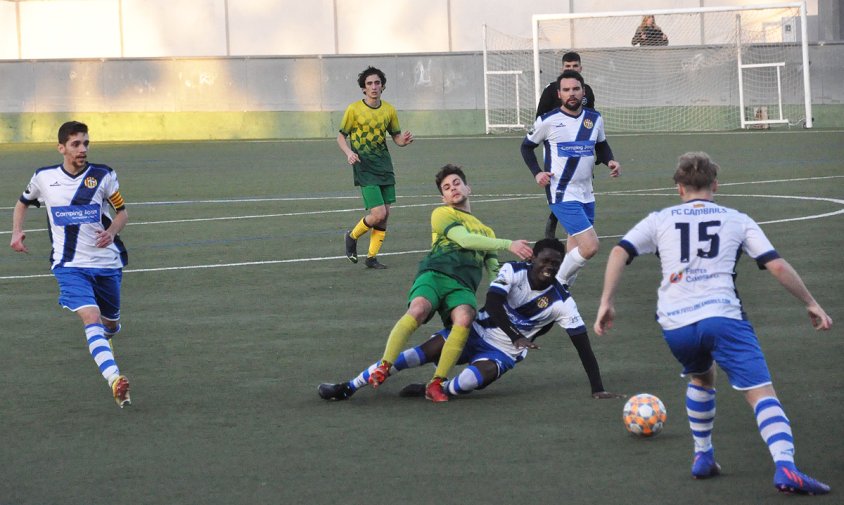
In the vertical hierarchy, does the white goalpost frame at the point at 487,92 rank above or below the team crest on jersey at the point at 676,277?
above

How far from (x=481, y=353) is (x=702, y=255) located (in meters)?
2.64

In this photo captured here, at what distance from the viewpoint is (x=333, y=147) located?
3675 cm

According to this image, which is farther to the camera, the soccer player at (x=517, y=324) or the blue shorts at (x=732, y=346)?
the soccer player at (x=517, y=324)

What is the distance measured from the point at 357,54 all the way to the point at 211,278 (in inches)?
1149

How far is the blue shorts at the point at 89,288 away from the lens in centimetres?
898

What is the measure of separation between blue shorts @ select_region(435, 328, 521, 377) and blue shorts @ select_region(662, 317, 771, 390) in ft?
7.79

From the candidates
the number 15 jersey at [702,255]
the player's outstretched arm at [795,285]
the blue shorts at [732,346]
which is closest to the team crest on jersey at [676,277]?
the number 15 jersey at [702,255]

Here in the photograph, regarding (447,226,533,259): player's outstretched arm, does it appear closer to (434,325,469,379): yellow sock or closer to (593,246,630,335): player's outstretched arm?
(434,325,469,379): yellow sock

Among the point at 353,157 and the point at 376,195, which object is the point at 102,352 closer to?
the point at 353,157

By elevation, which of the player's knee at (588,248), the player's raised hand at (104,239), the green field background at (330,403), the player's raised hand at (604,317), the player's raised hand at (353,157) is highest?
the player's raised hand at (353,157)

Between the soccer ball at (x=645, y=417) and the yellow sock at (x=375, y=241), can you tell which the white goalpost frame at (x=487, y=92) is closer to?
the yellow sock at (x=375, y=241)

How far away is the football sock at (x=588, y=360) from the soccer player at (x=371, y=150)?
667 cm

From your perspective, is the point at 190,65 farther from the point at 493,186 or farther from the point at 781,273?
the point at 781,273

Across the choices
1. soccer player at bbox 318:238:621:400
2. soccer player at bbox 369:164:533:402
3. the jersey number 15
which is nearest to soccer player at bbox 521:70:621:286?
soccer player at bbox 369:164:533:402
